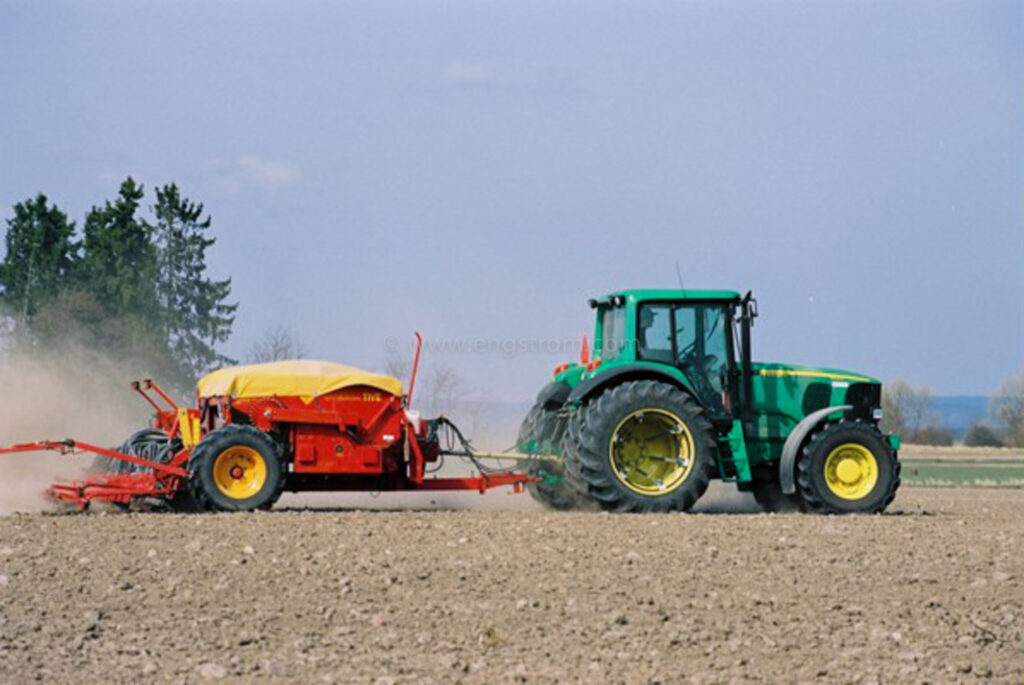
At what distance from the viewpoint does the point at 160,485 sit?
47.6 feet

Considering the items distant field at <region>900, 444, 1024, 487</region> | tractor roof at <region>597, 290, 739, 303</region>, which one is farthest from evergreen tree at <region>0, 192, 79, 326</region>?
tractor roof at <region>597, 290, 739, 303</region>

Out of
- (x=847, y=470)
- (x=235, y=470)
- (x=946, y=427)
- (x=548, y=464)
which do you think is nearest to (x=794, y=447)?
(x=847, y=470)

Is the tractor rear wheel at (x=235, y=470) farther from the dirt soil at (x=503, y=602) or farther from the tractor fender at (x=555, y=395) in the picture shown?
the tractor fender at (x=555, y=395)

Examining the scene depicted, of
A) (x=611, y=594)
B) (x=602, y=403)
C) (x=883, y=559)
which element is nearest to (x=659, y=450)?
(x=602, y=403)

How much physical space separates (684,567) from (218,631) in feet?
12.3

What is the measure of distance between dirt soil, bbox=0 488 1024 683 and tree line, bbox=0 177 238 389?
2525 cm

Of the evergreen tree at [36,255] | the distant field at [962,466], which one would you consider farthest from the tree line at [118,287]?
the distant field at [962,466]

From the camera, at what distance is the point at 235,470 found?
48.0 ft

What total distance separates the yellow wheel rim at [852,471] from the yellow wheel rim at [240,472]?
5919 mm

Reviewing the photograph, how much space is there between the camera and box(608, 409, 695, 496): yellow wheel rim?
14680mm

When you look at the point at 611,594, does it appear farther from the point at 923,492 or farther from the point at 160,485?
the point at 923,492

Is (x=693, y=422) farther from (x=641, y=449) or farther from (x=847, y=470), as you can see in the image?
(x=847, y=470)

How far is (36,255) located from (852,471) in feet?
101

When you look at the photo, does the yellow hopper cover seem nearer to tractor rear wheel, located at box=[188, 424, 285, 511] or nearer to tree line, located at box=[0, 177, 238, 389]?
tractor rear wheel, located at box=[188, 424, 285, 511]
